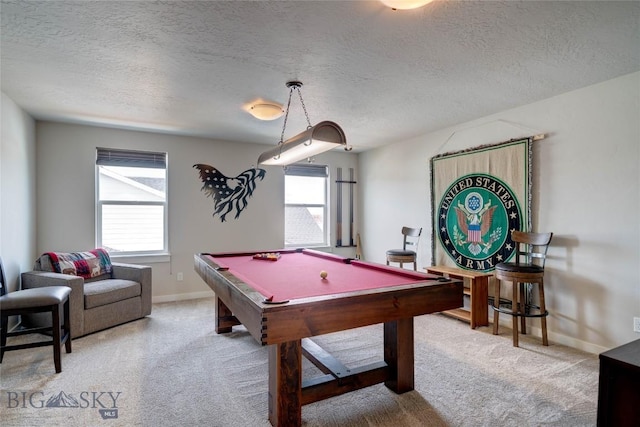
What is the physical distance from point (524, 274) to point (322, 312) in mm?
2309

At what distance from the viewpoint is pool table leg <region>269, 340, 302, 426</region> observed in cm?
182

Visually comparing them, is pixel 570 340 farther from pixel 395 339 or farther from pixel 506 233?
pixel 395 339

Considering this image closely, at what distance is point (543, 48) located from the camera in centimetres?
227

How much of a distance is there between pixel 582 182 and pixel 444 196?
1.52m

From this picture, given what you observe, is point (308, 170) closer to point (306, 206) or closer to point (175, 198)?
point (306, 206)


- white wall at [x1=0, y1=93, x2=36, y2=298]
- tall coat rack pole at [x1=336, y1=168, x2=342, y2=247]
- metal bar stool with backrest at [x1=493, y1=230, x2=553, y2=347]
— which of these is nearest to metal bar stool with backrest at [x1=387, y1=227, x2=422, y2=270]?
Answer: metal bar stool with backrest at [x1=493, y1=230, x2=553, y2=347]

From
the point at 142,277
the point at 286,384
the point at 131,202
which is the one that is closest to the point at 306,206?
the point at 131,202

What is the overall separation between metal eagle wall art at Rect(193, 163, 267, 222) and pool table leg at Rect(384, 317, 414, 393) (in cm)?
343

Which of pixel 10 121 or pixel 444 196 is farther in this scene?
pixel 444 196

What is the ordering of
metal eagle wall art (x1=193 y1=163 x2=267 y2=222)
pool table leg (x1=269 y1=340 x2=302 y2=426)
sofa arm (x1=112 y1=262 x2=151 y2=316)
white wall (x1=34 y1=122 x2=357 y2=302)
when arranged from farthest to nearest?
metal eagle wall art (x1=193 y1=163 x2=267 y2=222), white wall (x1=34 y1=122 x2=357 y2=302), sofa arm (x1=112 y1=262 x2=151 y2=316), pool table leg (x1=269 y1=340 x2=302 y2=426)

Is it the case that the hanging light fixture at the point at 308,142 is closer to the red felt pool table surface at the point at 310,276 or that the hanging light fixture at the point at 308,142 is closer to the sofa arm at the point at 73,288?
the red felt pool table surface at the point at 310,276

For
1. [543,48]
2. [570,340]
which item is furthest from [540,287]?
[543,48]

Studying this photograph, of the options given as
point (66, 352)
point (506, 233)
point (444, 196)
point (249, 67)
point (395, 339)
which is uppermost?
point (249, 67)

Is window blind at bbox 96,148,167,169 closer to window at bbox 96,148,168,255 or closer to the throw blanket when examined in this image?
window at bbox 96,148,168,255
